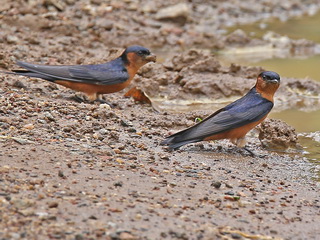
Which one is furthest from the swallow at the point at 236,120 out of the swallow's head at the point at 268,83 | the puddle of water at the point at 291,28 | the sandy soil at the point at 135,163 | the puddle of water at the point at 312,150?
the puddle of water at the point at 291,28

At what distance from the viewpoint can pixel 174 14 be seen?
13.7m

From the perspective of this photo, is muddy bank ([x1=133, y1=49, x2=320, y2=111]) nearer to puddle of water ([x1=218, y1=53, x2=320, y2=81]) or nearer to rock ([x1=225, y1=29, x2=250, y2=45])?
puddle of water ([x1=218, y1=53, x2=320, y2=81])

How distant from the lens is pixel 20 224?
13.7ft

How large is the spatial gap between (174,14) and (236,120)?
6.99 metres

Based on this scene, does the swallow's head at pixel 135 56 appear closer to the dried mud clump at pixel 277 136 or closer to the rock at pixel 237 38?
the dried mud clump at pixel 277 136

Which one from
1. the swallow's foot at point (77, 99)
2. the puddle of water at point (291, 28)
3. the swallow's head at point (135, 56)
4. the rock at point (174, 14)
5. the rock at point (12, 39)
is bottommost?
the swallow's foot at point (77, 99)

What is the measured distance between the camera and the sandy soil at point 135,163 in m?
4.48

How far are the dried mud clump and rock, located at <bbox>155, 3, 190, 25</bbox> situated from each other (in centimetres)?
642

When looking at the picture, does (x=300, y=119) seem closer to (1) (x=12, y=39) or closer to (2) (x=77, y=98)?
(2) (x=77, y=98)

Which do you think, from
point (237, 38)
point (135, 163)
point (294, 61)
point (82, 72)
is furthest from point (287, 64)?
point (135, 163)

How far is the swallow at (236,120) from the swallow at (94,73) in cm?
166

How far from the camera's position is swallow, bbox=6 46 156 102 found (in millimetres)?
7961

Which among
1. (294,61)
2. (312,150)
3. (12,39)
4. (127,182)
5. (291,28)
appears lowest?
(127,182)

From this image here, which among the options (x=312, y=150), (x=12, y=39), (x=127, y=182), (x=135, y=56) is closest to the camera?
(x=127, y=182)
